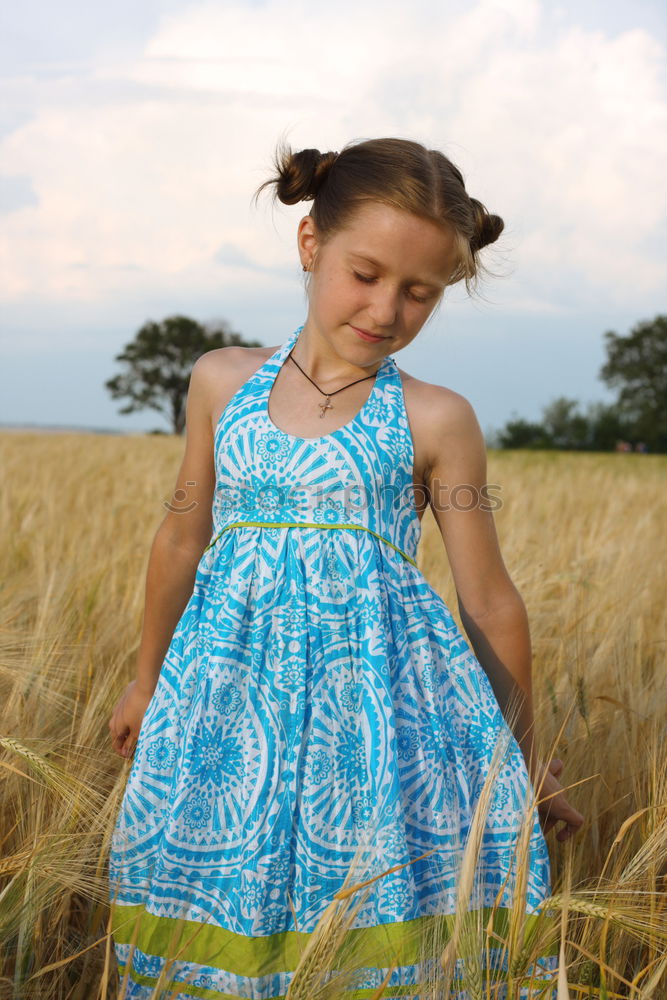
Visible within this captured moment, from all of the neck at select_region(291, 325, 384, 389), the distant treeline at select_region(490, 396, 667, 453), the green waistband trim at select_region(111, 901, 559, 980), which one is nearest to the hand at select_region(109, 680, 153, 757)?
the green waistband trim at select_region(111, 901, 559, 980)

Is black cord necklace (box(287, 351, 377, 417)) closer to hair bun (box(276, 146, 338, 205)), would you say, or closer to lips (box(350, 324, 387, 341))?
lips (box(350, 324, 387, 341))

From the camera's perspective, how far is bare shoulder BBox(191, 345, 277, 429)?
60.5 inches

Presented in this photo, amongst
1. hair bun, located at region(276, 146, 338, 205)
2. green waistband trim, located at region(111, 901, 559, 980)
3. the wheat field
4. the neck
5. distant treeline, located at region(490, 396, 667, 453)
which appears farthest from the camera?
distant treeline, located at region(490, 396, 667, 453)

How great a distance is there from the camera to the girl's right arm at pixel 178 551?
1564mm

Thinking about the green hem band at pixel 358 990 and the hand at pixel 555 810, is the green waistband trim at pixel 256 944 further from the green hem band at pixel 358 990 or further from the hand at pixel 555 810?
the hand at pixel 555 810

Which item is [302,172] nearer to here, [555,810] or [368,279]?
[368,279]

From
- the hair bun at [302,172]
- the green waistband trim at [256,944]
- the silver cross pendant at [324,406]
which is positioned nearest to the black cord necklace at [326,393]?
the silver cross pendant at [324,406]

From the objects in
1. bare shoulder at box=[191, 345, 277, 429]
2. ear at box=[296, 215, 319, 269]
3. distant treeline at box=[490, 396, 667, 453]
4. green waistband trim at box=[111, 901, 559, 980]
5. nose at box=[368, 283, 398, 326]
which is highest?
distant treeline at box=[490, 396, 667, 453]

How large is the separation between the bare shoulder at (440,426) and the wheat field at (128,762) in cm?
46

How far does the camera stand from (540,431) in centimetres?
3659

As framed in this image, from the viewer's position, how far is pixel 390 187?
140 cm

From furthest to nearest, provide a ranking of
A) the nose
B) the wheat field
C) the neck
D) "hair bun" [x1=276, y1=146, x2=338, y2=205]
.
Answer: "hair bun" [x1=276, y1=146, x2=338, y2=205], the neck, the nose, the wheat field

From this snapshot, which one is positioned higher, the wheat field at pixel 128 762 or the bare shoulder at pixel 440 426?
the bare shoulder at pixel 440 426

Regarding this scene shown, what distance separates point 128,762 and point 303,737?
0.40m
